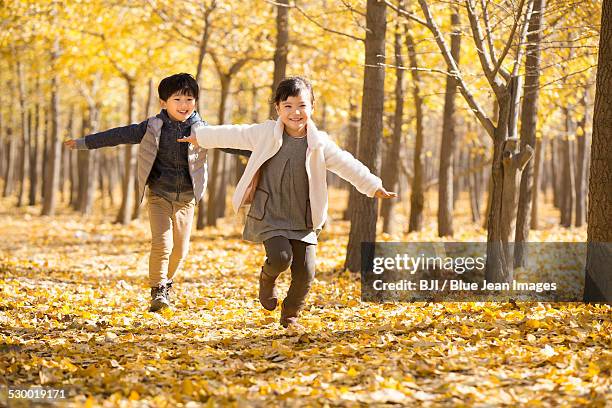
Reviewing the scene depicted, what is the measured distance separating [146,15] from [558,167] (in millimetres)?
18428

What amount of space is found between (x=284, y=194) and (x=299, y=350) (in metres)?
1.16

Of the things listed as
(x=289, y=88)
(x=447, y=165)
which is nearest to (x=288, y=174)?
(x=289, y=88)

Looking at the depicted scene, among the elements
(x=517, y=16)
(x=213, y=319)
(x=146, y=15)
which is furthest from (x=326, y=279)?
(x=146, y=15)

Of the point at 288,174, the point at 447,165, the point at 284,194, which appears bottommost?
the point at 284,194

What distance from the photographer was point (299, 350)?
4938mm

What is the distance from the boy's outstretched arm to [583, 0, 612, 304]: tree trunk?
13.0 ft

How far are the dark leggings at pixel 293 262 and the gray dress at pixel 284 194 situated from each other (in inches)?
3.3

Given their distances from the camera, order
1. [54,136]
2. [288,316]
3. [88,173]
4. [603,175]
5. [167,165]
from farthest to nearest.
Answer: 1. [88,173]
2. [54,136]
3. [167,165]
4. [603,175]
5. [288,316]

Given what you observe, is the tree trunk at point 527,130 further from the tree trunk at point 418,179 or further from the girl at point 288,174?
the tree trunk at point 418,179

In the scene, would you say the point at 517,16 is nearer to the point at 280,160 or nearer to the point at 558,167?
the point at 280,160

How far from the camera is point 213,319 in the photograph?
650 centimetres

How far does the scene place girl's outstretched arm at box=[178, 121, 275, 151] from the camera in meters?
5.40

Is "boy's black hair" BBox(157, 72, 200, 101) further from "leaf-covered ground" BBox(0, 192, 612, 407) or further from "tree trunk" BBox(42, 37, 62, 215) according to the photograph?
"tree trunk" BBox(42, 37, 62, 215)

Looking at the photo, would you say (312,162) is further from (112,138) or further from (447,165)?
(447,165)
